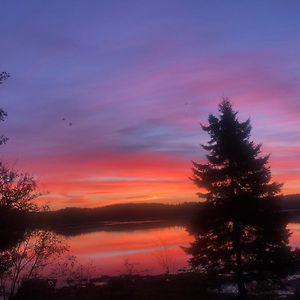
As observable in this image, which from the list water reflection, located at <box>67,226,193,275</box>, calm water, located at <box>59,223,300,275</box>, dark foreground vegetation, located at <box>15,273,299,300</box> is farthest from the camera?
water reflection, located at <box>67,226,193,275</box>

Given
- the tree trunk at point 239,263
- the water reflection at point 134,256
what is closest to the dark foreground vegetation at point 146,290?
the tree trunk at point 239,263

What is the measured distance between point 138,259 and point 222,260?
4177 cm

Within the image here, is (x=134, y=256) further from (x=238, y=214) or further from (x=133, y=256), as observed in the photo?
(x=238, y=214)

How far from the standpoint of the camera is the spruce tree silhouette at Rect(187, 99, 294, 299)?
28.7 m

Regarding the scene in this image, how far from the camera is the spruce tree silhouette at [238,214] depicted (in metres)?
28.7

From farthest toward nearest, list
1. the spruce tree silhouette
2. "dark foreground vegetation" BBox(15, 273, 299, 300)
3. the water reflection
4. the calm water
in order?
the water reflection, the calm water, "dark foreground vegetation" BBox(15, 273, 299, 300), the spruce tree silhouette

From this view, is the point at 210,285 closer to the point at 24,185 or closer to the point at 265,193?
the point at 265,193

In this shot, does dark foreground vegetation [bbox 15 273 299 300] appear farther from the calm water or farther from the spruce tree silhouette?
the calm water

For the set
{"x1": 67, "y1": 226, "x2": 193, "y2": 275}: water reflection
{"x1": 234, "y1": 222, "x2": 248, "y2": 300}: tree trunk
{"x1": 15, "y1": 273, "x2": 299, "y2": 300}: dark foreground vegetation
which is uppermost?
{"x1": 234, "y1": 222, "x2": 248, "y2": 300}: tree trunk

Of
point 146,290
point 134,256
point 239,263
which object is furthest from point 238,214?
point 134,256

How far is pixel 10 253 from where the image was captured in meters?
26.7

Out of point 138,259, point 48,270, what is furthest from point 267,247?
point 138,259

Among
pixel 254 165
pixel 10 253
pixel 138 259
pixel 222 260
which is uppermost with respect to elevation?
pixel 254 165

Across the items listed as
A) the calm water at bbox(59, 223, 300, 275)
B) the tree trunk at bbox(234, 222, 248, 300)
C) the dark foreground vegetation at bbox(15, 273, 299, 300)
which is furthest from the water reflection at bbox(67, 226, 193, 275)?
the tree trunk at bbox(234, 222, 248, 300)
